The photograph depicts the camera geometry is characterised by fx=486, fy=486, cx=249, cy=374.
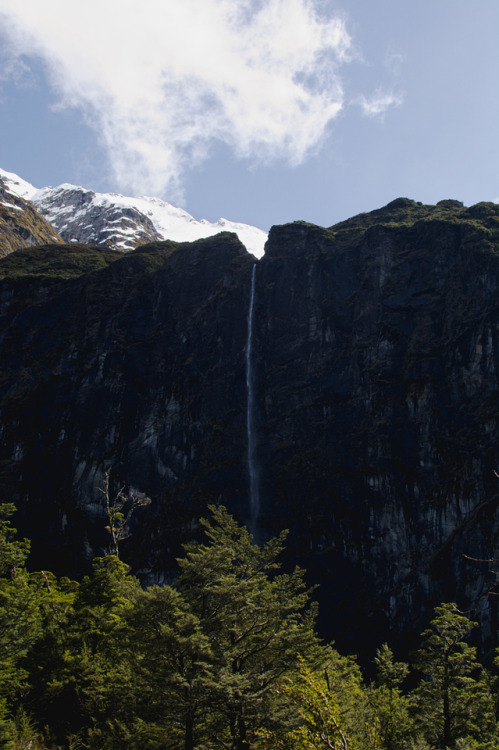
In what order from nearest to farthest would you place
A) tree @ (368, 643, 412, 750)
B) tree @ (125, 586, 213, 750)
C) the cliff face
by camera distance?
1. tree @ (125, 586, 213, 750)
2. tree @ (368, 643, 412, 750)
3. the cliff face

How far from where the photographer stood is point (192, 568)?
617 inches

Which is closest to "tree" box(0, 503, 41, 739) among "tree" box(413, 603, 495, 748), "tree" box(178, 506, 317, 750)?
"tree" box(178, 506, 317, 750)

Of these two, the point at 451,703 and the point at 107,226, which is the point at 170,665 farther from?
the point at 107,226

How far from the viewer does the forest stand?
13602mm

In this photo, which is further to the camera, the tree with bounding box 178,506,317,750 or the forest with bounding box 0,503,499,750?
the tree with bounding box 178,506,317,750

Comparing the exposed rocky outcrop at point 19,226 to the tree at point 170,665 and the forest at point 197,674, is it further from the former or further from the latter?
the tree at point 170,665

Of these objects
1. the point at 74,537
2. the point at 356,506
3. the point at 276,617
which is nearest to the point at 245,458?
the point at 356,506

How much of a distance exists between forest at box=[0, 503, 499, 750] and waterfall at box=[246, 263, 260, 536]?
1251 inches

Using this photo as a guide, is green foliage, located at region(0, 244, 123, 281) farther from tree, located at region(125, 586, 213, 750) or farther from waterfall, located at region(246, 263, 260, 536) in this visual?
tree, located at region(125, 586, 213, 750)

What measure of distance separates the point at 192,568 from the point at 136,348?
5901 cm

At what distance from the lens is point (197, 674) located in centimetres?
1359

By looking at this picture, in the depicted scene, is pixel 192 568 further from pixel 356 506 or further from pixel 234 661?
pixel 356 506

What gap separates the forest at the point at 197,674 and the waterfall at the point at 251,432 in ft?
104

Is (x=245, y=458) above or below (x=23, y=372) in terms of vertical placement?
below
